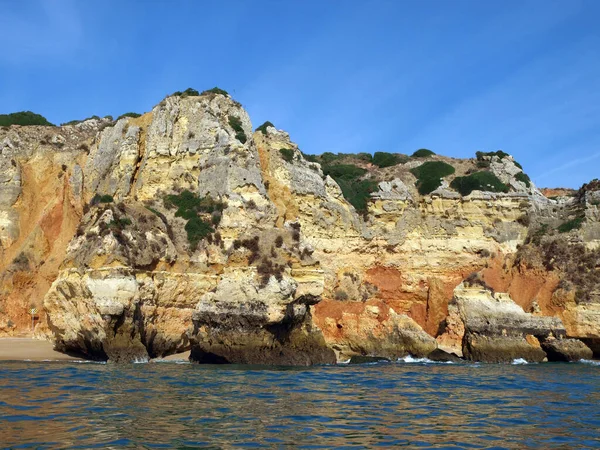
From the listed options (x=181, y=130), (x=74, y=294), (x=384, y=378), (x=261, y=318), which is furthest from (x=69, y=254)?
(x=384, y=378)

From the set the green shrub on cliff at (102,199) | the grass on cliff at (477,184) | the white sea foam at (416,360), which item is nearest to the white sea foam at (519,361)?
the white sea foam at (416,360)

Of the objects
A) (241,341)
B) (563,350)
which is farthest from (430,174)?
(241,341)

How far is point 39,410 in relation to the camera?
12609 millimetres

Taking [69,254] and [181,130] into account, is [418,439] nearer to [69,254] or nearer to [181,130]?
[69,254]

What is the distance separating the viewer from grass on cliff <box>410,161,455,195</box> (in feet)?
147

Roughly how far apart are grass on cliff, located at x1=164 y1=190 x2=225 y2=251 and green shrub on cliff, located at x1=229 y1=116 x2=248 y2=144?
497 centimetres

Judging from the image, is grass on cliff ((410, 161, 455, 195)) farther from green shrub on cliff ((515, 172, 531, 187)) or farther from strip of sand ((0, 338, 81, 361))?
strip of sand ((0, 338, 81, 361))

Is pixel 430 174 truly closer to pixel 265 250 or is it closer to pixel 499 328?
pixel 499 328

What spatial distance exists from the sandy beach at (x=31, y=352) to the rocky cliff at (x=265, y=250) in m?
0.60

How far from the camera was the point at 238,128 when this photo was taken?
37.4 meters

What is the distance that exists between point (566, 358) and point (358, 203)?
16408mm

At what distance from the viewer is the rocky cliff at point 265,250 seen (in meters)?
26.7

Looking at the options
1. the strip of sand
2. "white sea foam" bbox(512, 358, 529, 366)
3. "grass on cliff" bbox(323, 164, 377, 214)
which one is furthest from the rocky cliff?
the strip of sand

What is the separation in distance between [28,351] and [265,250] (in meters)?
11.8
